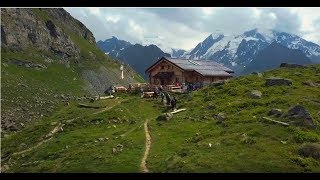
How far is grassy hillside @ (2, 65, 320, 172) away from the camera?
100ft

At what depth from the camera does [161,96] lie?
66688mm

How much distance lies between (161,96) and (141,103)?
5.19 meters

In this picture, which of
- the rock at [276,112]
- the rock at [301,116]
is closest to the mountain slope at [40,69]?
the rock at [276,112]

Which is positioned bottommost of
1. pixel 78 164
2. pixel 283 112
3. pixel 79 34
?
pixel 78 164

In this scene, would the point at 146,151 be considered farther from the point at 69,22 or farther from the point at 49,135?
the point at 69,22

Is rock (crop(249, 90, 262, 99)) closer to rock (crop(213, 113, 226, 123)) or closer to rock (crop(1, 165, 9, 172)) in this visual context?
rock (crop(213, 113, 226, 123))

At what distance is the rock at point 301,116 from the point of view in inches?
1470

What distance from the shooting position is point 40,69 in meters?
103

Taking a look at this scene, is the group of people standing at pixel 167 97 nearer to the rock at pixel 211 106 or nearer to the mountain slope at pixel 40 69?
the rock at pixel 211 106

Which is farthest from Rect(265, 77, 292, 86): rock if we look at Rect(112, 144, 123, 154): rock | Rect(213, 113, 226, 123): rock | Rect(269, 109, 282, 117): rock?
Rect(112, 144, 123, 154): rock

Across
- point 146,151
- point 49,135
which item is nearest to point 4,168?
point 49,135

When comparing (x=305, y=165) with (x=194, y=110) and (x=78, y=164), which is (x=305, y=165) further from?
(x=194, y=110)

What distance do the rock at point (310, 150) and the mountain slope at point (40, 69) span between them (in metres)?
37.2
